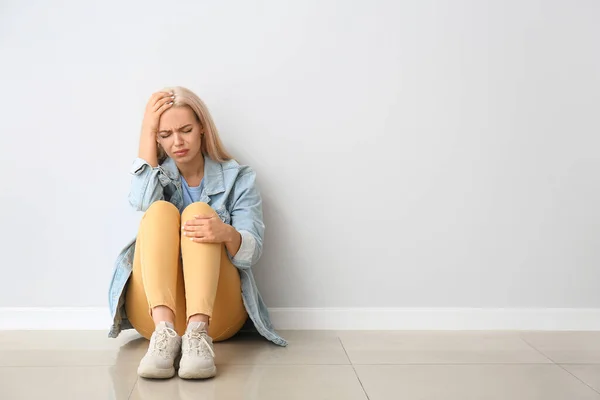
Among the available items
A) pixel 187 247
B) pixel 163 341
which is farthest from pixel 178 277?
pixel 163 341

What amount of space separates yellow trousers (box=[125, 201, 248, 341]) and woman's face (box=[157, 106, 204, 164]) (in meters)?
0.21

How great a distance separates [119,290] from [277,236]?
0.54 metres

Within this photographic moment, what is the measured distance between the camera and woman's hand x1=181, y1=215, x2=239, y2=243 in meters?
1.84

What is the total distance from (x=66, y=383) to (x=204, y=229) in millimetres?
490

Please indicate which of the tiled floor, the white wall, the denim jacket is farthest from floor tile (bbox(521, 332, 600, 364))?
the denim jacket

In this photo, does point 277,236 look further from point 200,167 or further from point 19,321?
point 19,321

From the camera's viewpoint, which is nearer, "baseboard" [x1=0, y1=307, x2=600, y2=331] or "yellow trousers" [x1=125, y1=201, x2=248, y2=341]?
"yellow trousers" [x1=125, y1=201, x2=248, y2=341]

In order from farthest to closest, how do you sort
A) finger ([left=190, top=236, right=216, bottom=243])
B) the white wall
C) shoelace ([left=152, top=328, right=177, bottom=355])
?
the white wall < finger ([left=190, top=236, right=216, bottom=243]) < shoelace ([left=152, top=328, right=177, bottom=355])

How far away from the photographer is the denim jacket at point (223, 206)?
6.61ft

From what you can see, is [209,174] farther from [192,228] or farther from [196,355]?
[196,355]

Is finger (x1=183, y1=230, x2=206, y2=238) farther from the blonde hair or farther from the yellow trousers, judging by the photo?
the blonde hair

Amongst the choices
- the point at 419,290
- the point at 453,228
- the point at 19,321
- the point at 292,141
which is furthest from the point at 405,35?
the point at 19,321

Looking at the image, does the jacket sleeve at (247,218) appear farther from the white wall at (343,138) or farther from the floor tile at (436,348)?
the floor tile at (436,348)

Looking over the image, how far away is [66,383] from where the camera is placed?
166 cm
